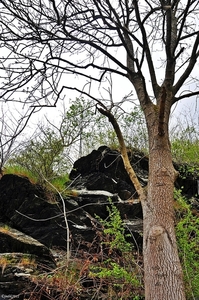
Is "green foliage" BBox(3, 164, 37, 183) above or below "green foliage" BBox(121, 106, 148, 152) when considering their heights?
below

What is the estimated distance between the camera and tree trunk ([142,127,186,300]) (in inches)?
64.9

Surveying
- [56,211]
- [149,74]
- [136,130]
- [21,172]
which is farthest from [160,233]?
[136,130]

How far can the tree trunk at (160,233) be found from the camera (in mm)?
1647

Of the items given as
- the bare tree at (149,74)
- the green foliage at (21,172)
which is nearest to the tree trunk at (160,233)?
the bare tree at (149,74)

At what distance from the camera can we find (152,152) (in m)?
2.17

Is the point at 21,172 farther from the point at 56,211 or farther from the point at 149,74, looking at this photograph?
the point at 149,74

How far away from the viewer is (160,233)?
179cm

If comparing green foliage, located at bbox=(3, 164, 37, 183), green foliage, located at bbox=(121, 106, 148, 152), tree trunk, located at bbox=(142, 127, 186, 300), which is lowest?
tree trunk, located at bbox=(142, 127, 186, 300)

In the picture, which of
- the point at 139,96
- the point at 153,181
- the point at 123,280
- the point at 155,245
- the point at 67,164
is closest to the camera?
the point at 155,245

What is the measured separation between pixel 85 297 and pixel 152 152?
2323 mm

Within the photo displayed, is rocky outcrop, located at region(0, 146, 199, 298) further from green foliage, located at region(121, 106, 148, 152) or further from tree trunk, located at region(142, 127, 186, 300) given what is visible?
tree trunk, located at region(142, 127, 186, 300)

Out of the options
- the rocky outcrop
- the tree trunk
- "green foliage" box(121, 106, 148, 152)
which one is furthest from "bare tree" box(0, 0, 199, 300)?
"green foliage" box(121, 106, 148, 152)

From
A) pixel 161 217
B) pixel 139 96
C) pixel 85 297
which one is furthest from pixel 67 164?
pixel 161 217

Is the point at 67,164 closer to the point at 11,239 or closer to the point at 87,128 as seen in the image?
the point at 87,128
